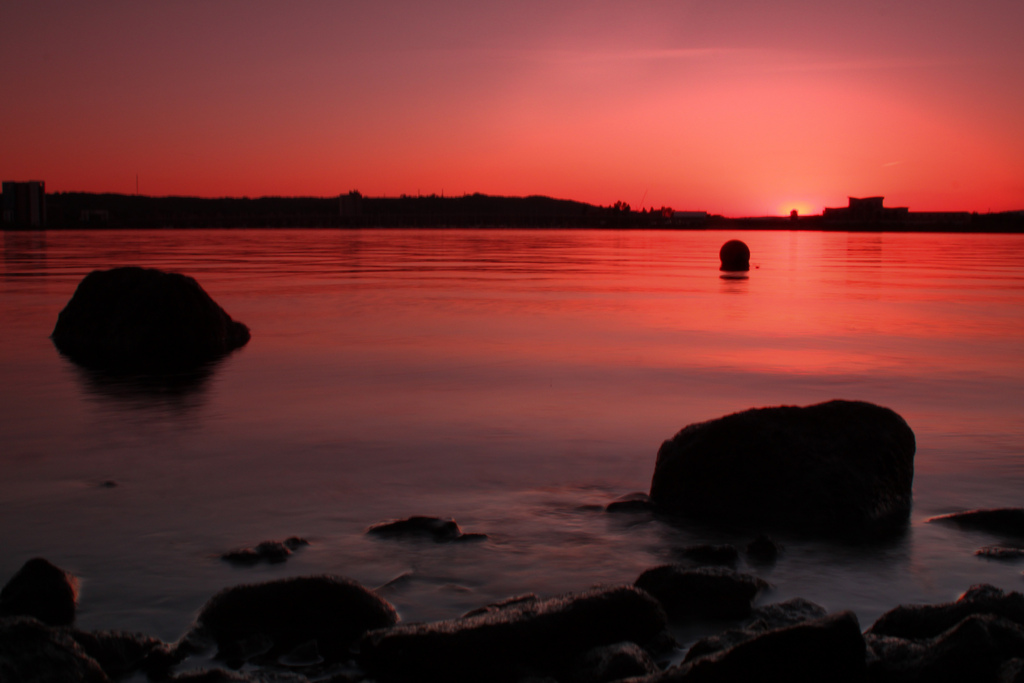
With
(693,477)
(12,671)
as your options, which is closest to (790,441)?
(693,477)

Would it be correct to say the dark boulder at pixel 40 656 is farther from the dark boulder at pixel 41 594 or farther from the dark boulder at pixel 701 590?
the dark boulder at pixel 701 590

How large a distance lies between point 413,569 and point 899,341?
12444 mm

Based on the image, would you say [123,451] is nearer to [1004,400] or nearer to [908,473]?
[908,473]

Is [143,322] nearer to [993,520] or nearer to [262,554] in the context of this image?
[262,554]

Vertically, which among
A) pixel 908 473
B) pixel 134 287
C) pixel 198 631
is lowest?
pixel 198 631

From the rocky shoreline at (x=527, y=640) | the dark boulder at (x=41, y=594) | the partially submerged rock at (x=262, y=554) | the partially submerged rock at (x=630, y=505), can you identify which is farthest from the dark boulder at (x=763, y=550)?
the dark boulder at (x=41, y=594)

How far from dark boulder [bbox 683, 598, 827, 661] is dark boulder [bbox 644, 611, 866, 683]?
0.31 m

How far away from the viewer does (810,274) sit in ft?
115

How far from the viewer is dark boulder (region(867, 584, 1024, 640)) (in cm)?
415

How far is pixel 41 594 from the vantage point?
4.30m

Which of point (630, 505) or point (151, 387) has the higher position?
point (151, 387)

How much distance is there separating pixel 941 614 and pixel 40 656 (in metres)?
4.14

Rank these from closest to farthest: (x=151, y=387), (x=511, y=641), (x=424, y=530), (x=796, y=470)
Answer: (x=511, y=641), (x=424, y=530), (x=796, y=470), (x=151, y=387)

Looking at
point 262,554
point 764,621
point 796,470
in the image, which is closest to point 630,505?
point 796,470
